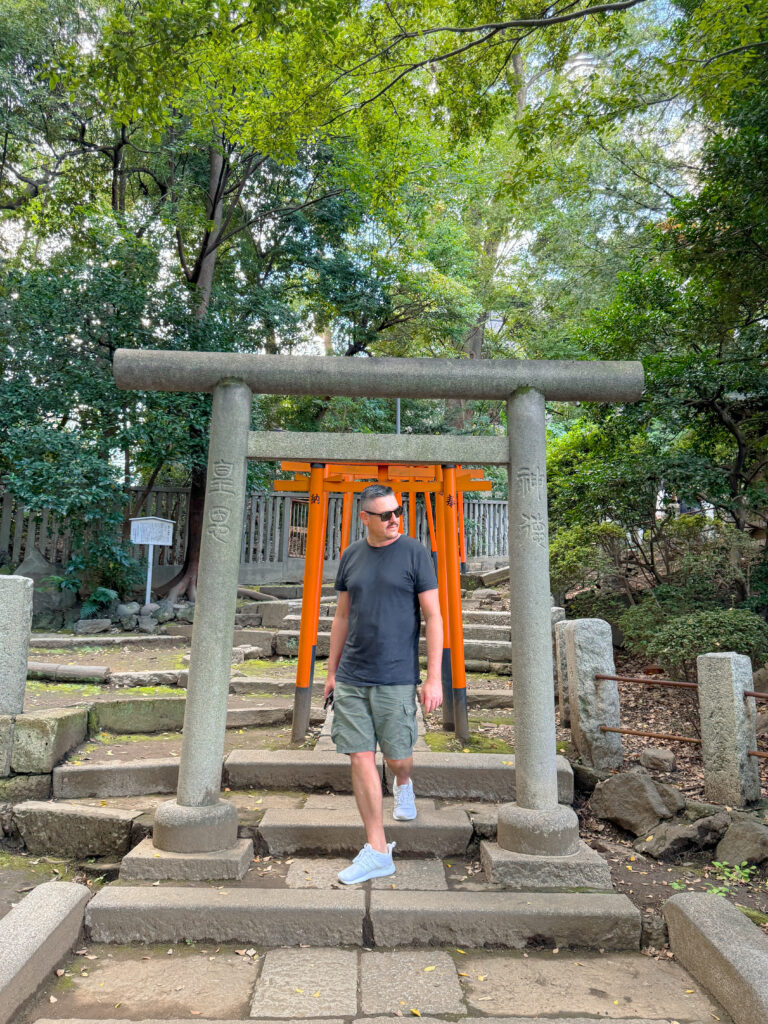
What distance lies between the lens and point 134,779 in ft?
15.3

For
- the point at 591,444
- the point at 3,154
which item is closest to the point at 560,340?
the point at 591,444

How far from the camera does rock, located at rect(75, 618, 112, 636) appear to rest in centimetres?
970

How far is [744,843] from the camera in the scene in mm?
4121

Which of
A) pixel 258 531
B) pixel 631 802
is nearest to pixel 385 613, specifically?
pixel 631 802

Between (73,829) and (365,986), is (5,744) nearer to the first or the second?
(73,829)

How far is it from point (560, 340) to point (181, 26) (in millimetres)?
13577

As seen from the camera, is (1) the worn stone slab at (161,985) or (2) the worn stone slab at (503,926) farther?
(2) the worn stone slab at (503,926)

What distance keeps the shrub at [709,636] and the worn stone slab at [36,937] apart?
5215 mm

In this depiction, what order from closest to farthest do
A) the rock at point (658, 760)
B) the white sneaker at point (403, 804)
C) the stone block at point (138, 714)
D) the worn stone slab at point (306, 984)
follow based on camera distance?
the worn stone slab at point (306, 984) < the white sneaker at point (403, 804) < the rock at point (658, 760) < the stone block at point (138, 714)

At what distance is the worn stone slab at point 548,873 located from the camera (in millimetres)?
3420

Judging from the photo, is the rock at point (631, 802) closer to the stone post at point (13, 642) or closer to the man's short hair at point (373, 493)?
the man's short hair at point (373, 493)

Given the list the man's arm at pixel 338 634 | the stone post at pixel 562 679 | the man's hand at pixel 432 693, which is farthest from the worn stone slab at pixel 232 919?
the stone post at pixel 562 679

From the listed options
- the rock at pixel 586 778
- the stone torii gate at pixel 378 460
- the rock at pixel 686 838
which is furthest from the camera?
the rock at pixel 586 778

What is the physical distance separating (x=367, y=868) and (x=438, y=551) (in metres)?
2.95
